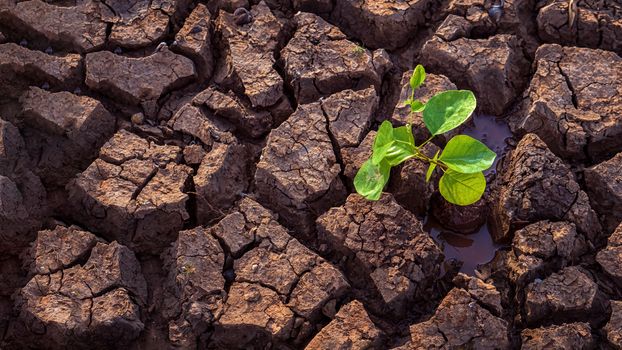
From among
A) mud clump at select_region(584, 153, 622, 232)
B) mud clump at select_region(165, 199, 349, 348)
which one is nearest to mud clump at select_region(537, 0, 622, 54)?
mud clump at select_region(584, 153, 622, 232)

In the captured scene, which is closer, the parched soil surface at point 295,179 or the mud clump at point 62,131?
the parched soil surface at point 295,179

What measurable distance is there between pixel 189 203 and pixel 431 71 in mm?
1160

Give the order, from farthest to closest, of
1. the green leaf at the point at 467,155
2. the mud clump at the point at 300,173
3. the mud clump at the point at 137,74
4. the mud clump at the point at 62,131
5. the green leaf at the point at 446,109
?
the mud clump at the point at 137,74
the mud clump at the point at 62,131
the mud clump at the point at 300,173
the green leaf at the point at 446,109
the green leaf at the point at 467,155

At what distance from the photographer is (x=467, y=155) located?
8.09ft

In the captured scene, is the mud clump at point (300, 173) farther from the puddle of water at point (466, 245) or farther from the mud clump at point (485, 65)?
the mud clump at point (485, 65)

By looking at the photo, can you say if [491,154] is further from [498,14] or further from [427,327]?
[498,14]

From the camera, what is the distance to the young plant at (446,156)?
246cm

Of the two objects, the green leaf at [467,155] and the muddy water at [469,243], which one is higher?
the green leaf at [467,155]

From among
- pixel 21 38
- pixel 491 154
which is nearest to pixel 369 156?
pixel 491 154

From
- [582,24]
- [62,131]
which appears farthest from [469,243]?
[62,131]

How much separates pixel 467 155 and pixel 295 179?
0.66 meters

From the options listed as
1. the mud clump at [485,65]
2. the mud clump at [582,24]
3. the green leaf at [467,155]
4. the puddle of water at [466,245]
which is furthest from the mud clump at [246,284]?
the mud clump at [582,24]

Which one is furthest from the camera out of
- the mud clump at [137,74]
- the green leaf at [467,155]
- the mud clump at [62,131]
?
the mud clump at [137,74]

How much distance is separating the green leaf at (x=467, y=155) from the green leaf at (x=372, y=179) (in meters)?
0.21
